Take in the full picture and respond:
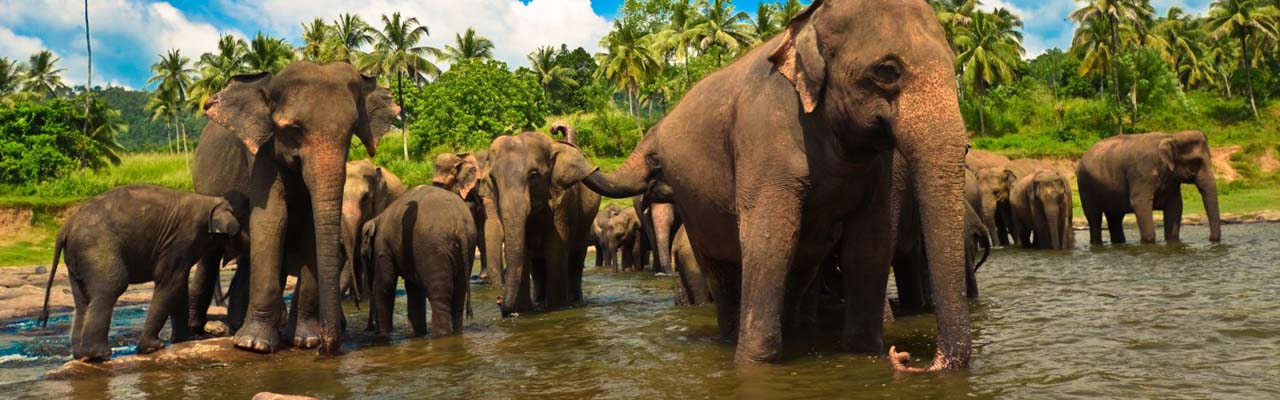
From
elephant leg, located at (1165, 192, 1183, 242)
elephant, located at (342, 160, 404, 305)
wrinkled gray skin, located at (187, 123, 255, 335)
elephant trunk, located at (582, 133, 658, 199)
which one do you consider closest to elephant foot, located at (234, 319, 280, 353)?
wrinkled gray skin, located at (187, 123, 255, 335)

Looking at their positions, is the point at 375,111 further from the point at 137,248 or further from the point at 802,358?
the point at 802,358

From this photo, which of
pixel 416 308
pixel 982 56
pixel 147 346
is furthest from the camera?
pixel 982 56

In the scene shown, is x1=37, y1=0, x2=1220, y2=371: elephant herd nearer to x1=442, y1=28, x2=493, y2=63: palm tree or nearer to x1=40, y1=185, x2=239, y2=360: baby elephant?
x1=40, y1=185, x2=239, y2=360: baby elephant

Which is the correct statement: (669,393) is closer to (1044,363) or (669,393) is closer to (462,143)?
(1044,363)

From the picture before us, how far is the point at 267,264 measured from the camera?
9.31 meters

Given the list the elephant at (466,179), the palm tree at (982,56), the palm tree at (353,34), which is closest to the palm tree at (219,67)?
the palm tree at (353,34)

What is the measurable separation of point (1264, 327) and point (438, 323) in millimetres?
6824

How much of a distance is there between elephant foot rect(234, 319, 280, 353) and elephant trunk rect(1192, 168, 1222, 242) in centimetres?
1688

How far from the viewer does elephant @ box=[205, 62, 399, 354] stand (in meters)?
8.71

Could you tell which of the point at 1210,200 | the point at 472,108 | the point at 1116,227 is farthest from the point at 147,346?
the point at 472,108

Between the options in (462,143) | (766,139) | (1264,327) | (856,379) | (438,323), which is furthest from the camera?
(462,143)

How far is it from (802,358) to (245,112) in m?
5.29

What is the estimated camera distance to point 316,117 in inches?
348

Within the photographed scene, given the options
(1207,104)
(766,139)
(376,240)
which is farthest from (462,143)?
(766,139)
